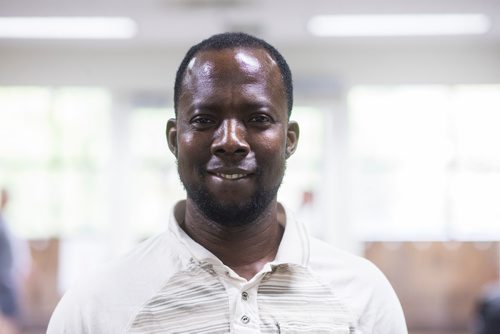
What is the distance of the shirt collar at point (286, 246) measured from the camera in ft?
3.08

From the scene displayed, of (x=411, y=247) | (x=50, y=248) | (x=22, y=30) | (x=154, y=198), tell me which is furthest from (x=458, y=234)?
(x=22, y=30)

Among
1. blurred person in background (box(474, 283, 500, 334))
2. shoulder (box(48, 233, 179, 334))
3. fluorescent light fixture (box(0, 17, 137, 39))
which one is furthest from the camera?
fluorescent light fixture (box(0, 17, 137, 39))

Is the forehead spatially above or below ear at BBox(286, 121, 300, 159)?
above

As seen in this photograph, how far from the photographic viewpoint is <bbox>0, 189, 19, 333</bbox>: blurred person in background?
3781 millimetres

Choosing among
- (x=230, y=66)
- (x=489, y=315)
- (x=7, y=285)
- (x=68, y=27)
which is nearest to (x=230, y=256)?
(x=230, y=66)

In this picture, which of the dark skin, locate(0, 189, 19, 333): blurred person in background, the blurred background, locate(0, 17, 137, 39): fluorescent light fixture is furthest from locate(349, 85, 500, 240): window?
the dark skin

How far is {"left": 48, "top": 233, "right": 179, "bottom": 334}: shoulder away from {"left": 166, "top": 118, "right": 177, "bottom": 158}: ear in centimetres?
20

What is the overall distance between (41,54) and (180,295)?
416 cm

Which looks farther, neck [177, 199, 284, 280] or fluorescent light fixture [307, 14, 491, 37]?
fluorescent light fixture [307, 14, 491, 37]

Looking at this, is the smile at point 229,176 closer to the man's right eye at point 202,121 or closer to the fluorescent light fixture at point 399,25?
the man's right eye at point 202,121

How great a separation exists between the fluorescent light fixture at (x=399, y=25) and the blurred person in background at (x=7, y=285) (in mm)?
2598

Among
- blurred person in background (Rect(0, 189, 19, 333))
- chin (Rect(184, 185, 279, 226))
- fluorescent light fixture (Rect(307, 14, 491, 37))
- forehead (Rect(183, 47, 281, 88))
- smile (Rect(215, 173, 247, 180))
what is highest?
fluorescent light fixture (Rect(307, 14, 491, 37))

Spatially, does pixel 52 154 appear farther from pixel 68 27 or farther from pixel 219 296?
pixel 219 296

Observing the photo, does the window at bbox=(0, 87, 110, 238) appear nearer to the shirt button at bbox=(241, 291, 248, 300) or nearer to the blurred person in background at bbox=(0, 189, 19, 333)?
the blurred person in background at bbox=(0, 189, 19, 333)
